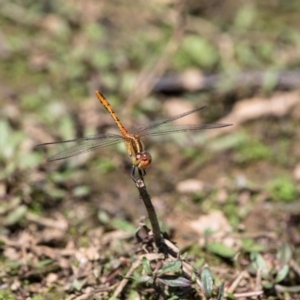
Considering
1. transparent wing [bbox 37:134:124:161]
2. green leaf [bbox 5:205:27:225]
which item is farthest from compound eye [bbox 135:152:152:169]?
green leaf [bbox 5:205:27:225]

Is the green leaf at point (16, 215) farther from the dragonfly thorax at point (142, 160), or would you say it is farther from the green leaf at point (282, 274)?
the green leaf at point (282, 274)

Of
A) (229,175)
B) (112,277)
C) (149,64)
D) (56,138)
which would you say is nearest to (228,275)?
(112,277)

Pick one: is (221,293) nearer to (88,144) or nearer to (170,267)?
(170,267)

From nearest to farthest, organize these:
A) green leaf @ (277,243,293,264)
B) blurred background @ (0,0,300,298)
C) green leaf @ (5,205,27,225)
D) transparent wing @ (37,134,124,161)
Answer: transparent wing @ (37,134,124,161) < green leaf @ (277,243,293,264) < green leaf @ (5,205,27,225) < blurred background @ (0,0,300,298)

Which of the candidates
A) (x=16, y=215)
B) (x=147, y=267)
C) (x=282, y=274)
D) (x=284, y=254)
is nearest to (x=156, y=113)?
(x=16, y=215)

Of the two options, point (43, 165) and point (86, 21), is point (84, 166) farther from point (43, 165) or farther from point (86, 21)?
point (86, 21)

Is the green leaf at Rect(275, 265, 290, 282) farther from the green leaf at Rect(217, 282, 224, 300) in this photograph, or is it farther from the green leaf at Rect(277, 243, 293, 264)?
the green leaf at Rect(217, 282, 224, 300)
